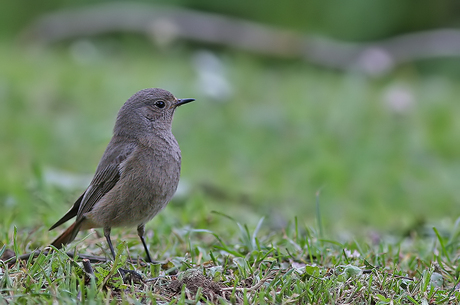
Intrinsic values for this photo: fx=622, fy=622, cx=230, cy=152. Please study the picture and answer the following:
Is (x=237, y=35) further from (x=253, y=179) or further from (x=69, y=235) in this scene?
(x=69, y=235)

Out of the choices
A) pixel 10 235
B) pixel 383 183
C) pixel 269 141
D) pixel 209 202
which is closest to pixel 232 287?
pixel 10 235

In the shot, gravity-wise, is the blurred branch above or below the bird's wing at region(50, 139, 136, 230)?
above

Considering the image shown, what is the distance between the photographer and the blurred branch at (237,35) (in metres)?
11.7

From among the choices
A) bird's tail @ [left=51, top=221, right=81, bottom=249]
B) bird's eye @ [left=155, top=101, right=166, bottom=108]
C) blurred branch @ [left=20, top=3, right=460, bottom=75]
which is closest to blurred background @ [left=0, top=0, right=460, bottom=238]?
blurred branch @ [left=20, top=3, right=460, bottom=75]

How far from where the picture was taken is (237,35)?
483 inches

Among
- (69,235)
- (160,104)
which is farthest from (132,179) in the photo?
(160,104)

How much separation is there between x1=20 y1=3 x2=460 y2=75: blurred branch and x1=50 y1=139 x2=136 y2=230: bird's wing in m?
7.84

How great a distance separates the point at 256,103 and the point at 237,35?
340 cm

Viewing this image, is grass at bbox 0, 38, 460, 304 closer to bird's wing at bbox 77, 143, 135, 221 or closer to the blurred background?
the blurred background

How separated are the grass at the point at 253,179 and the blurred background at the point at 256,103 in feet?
0.10

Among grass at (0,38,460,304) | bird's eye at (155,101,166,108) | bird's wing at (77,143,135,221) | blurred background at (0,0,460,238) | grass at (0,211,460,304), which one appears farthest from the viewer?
blurred background at (0,0,460,238)

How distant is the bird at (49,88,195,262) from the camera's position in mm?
4062

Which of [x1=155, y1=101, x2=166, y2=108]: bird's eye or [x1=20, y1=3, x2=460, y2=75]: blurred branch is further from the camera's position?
[x1=20, y1=3, x2=460, y2=75]: blurred branch

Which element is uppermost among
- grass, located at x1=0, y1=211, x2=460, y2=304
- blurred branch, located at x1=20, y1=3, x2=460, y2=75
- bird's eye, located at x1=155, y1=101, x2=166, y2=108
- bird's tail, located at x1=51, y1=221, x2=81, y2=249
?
blurred branch, located at x1=20, y1=3, x2=460, y2=75
